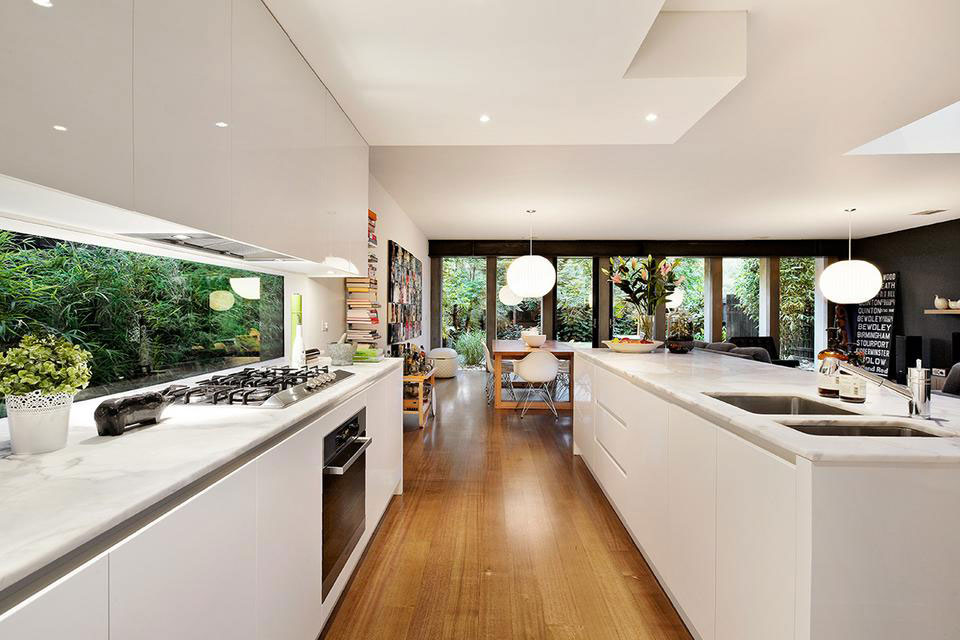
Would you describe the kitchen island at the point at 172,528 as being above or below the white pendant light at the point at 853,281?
below

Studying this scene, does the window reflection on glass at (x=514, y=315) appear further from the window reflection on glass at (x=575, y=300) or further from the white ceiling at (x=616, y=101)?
the white ceiling at (x=616, y=101)

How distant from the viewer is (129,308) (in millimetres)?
1560

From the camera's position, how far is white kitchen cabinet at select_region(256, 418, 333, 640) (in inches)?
47.4

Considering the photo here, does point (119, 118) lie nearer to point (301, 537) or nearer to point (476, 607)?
point (301, 537)

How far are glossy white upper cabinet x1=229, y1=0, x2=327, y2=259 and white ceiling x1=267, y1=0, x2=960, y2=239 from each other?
5.5 inches

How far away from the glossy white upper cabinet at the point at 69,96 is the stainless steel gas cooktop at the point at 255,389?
678mm

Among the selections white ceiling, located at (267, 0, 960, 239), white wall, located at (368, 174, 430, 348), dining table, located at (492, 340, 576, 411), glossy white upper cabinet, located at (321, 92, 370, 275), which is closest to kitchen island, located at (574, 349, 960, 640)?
white ceiling, located at (267, 0, 960, 239)

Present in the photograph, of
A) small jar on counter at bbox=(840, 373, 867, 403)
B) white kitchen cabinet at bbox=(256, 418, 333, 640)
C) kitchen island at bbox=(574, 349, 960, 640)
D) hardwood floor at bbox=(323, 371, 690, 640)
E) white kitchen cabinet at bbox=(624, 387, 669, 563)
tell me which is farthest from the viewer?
white kitchen cabinet at bbox=(624, 387, 669, 563)

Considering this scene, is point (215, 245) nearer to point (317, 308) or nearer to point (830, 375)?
point (317, 308)

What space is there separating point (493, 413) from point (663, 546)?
3663 mm

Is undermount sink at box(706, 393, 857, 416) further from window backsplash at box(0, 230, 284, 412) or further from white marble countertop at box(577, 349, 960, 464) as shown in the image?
window backsplash at box(0, 230, 284, 412)

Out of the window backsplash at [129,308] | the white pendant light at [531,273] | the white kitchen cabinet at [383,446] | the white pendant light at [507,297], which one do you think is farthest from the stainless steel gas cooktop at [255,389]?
the white pendant light at [507,297]

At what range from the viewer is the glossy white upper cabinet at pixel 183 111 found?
3.50ft

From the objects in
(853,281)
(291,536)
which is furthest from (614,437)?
(853,281)
